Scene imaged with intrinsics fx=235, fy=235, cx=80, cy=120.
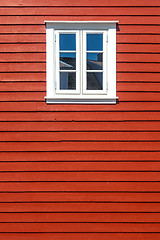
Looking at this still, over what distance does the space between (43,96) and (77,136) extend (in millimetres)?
776

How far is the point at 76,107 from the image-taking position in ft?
11.4

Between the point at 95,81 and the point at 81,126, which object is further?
the point at 95,81
